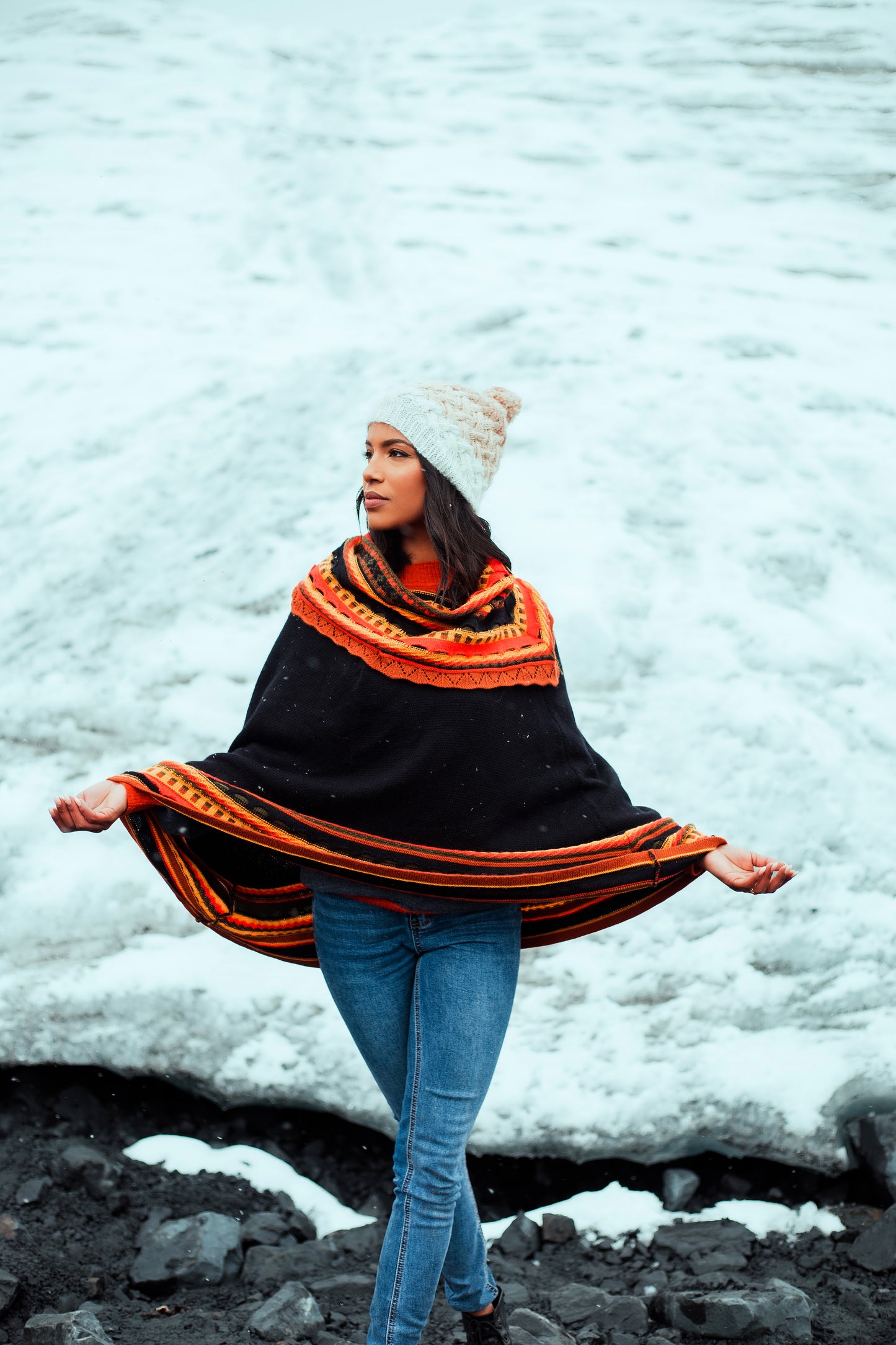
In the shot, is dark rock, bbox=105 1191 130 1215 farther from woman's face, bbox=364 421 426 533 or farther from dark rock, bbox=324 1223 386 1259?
woman's face, bbox=364 421 426 533

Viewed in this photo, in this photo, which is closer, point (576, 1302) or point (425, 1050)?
point (425, 1050)

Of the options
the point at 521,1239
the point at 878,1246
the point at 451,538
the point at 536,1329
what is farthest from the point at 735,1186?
the point at 451,538

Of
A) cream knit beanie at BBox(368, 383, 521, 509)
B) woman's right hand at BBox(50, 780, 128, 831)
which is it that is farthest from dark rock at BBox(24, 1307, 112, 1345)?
cream knit beanie at BBox(368, 383, 521, 509)

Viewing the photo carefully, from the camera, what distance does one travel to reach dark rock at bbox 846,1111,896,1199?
133 inches

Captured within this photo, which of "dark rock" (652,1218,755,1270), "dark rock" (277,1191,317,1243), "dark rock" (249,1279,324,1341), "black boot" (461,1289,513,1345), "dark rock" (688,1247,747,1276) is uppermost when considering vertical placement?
"black boot" (461,1289,513,1345)

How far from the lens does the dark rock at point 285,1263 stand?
3.07m

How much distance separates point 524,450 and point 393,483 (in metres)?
3.14

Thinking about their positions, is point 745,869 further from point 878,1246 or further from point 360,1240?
point 360,1240

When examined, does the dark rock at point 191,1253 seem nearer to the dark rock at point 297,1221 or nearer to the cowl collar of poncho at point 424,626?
the dark rock at point 297,1221

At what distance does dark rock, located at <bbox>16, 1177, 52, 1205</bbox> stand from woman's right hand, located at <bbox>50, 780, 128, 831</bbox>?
165cm

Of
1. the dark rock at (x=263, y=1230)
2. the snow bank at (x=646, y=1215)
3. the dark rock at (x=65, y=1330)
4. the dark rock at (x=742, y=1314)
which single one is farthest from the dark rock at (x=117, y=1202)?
the dark rock at (x=742, y=1314)

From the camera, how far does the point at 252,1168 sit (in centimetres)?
344

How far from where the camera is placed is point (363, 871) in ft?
7.48

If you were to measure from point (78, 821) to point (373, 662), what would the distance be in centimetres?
68
